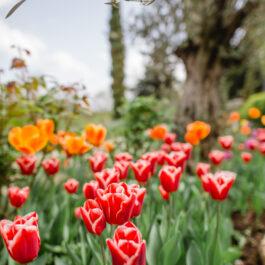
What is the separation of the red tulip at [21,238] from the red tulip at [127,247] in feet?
0.81

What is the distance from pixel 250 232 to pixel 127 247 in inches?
91.7

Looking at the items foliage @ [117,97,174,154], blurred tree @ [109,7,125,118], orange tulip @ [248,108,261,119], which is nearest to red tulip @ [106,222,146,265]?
foliage @ [117,97,174,154]

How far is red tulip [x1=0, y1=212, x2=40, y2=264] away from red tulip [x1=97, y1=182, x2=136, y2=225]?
0.21 meters

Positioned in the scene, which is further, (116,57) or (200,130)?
(116,57)

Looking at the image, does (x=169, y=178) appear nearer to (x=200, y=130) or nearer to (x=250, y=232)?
(x=200, y=130)

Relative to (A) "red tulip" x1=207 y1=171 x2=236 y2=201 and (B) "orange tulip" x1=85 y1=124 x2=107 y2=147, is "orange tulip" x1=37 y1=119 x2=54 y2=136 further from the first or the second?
(A) "red tulip" x1=207 y1=171 x2=236 y2=201

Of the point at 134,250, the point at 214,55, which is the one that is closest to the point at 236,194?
the point at 134,250

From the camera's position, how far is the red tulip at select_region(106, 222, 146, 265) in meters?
0.57

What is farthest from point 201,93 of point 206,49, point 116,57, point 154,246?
point 116,57

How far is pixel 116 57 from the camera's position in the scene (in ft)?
43.4

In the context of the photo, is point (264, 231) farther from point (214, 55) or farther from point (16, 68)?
point (214, 55)

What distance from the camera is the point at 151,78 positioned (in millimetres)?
12883

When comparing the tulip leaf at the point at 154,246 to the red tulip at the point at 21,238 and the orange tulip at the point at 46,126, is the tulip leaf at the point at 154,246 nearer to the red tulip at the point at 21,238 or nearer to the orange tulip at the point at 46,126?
the red tulip at the point at 21,238

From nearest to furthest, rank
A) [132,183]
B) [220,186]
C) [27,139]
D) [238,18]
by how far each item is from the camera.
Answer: [220,186] < [27,139] < [132,183] < [238,18]
